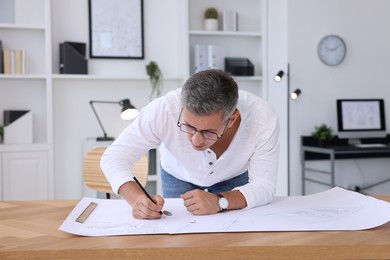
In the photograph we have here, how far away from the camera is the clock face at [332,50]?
4.38 meters

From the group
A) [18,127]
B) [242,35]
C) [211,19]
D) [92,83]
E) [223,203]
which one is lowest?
[223,203]

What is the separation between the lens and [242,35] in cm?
455

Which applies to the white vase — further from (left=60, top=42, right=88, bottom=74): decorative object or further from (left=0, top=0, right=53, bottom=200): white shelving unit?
(left=0, top=0, right=53, bottom=200): white shelving unit

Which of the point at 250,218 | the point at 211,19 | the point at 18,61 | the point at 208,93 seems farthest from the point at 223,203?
the point at 211,19

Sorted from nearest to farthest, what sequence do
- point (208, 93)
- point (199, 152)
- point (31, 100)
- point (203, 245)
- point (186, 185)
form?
1. point (203, 245)
2. point (208, 93)
3. point (199, 152)
4. point (186, 185)
5. point (31, 100)

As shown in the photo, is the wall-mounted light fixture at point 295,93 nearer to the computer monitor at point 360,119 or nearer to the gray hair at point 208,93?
the computer monitor at point 360,119

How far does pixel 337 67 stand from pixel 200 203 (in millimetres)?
3306

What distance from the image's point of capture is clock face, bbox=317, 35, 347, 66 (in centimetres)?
438

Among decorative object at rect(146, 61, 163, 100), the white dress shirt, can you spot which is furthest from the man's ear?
decorative object at rect(146, 61, 163, 100)

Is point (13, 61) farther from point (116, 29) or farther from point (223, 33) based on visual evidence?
point (223, 33)

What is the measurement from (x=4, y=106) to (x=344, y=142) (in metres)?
2.95

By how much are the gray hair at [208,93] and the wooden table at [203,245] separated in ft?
1.22

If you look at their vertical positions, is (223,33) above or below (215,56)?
above

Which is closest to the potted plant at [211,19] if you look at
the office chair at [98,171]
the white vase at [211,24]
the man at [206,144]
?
the white vase at [211,24]
